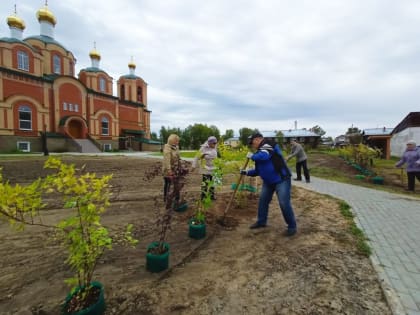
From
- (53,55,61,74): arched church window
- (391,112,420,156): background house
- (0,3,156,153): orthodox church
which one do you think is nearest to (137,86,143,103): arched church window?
Result: (0,3,156,153): orthodox church

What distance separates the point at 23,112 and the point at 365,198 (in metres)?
30.1

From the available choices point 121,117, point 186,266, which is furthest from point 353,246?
point 121,117

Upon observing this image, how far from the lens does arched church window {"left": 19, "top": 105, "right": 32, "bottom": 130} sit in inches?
872

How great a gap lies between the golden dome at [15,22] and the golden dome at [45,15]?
2769 mm

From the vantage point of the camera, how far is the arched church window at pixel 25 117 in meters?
22.1

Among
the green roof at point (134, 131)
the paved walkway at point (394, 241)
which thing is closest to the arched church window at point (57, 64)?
the green roof at point (134, 131)

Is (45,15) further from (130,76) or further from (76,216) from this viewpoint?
(76,216)

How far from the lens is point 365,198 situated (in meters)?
5.74

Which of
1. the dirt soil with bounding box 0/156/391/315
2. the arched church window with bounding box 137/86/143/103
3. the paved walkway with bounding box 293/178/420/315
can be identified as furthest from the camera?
the arched church window with bounding box 137/86/143/103

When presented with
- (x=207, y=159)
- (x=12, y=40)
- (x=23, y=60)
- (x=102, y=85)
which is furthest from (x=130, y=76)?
(x=207, y=159)

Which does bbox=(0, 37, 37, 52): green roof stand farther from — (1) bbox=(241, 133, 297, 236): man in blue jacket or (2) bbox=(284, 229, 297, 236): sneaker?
(2) bbox=(284, 229, 297, 236): sneaker

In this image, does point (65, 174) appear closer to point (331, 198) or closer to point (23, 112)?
point (331, 198)

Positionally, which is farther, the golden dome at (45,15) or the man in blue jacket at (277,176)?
the golden dome at (45,15)

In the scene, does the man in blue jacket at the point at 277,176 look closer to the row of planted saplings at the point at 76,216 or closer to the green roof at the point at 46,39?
the row of planted saplings at the point at 76,216
